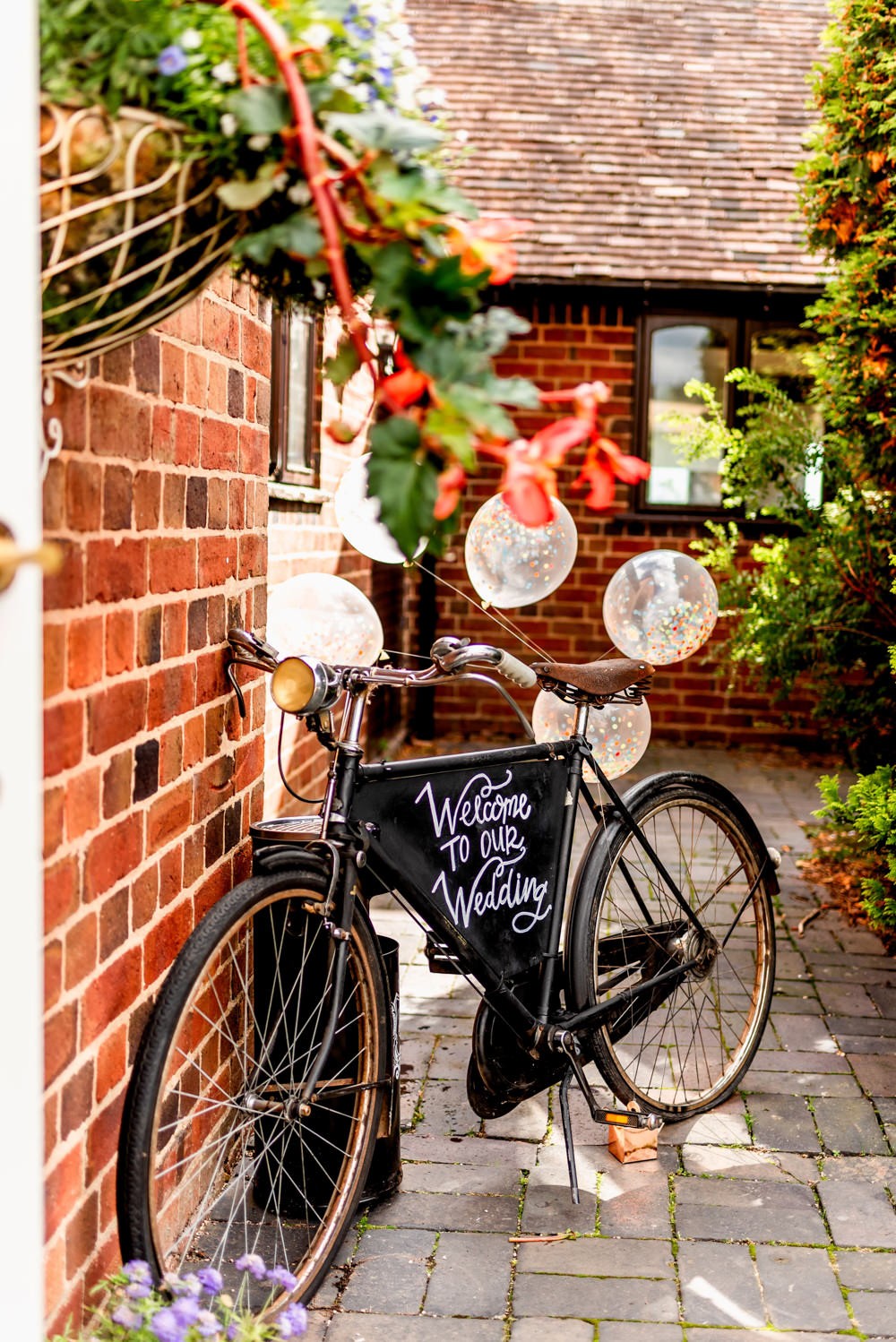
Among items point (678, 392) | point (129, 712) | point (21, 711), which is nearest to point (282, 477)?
point (129, 712)

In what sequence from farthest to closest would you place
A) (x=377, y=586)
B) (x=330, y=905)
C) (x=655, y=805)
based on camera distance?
(x=377, y=586), (x=655, y=805), (x=330, y=905)

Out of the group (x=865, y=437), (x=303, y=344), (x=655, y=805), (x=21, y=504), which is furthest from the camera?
(x=303, y=344)

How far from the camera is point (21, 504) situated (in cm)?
146

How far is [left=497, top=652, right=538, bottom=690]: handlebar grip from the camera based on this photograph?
279cm

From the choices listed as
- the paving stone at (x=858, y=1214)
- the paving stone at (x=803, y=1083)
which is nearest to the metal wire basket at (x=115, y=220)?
the paving stone at (x=858, y=1214)

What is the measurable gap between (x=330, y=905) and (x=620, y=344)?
7594 mm

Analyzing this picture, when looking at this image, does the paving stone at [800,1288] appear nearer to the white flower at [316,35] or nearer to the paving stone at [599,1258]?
the paving stone at [599,1258]

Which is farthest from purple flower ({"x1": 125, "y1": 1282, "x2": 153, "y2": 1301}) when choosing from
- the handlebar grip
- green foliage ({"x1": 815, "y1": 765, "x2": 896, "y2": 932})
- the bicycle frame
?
green foliage ({"x1": 815, "y1": 765, "x2": 896, "y2": 932})

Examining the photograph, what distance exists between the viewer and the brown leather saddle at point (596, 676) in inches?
124

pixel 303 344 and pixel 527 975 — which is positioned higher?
pixel 303 344

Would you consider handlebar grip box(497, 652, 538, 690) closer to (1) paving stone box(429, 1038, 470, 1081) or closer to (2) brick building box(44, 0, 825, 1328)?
(2) brick building box(44, 0, 825, 1328)

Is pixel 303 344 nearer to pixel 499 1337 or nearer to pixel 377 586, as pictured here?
pixel 377 586

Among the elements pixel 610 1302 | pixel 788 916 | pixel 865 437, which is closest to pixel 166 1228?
pixel 610 1302

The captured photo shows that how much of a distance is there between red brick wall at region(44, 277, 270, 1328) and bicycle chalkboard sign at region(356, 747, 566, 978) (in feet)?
1.34
